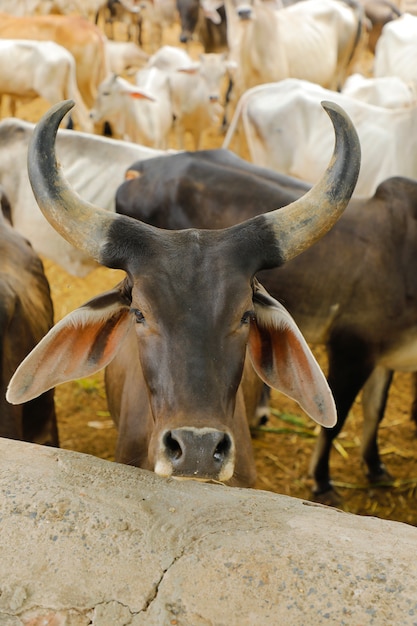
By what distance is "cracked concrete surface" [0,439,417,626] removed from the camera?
207 centimetres

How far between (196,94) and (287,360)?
30.0 ft

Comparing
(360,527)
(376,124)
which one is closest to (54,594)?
(360,527)

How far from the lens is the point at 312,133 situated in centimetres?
785

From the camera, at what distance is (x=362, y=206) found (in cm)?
504

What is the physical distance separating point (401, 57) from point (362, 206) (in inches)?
321

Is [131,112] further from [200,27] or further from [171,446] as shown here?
[171,446]

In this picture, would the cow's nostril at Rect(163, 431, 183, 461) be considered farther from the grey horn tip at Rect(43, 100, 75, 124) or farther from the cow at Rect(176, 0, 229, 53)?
the cow at Rect(176, 0, 229, 53)

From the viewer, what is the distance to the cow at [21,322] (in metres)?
3.65

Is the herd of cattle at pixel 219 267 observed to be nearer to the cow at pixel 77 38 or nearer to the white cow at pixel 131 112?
the white cow at pixel 131 112

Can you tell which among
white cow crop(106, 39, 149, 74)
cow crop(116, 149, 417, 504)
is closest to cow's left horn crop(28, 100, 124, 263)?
cow crop(116, 149, 417, 504)

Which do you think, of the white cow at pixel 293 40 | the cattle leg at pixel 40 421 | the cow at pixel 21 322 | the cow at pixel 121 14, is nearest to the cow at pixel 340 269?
the cow at pixel 21 322

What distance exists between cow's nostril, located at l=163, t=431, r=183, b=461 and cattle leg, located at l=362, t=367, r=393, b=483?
3.17 m

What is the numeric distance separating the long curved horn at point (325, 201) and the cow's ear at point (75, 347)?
66 centimetres

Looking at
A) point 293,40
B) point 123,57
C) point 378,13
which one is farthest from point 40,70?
point 378,13
